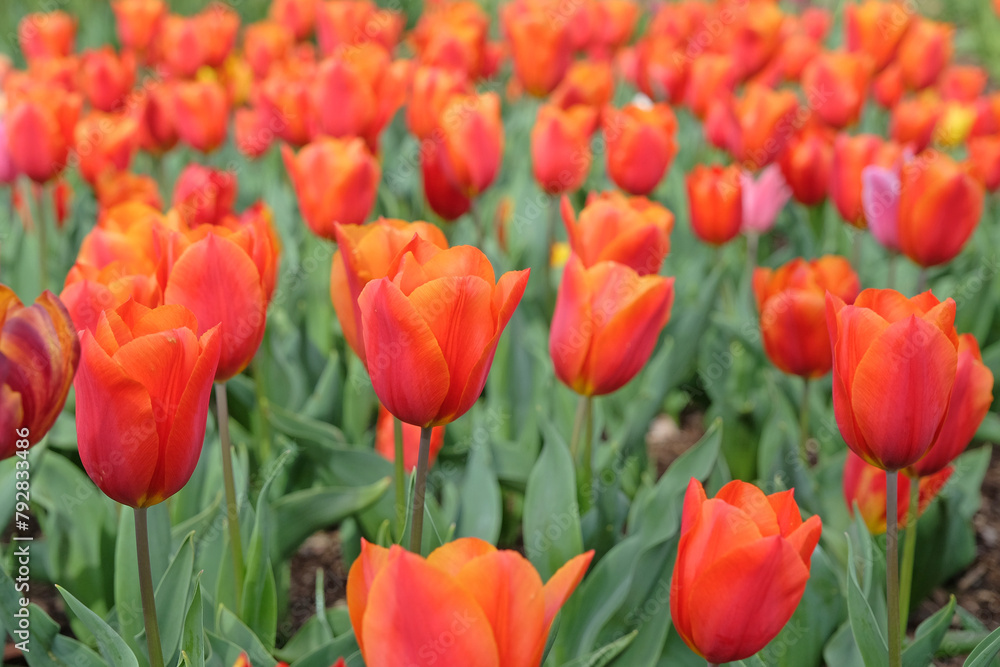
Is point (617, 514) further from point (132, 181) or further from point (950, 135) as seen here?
point (950, 135)

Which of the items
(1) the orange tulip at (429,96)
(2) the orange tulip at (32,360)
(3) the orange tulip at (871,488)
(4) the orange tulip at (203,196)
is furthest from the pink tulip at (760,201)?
(2) the orange tulip at (32,360)

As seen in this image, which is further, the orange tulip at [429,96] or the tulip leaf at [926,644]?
the orange tulip at [429,96]

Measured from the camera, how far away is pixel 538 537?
1.24 meters

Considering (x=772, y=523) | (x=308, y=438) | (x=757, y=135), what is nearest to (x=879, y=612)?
(x=772, y=523)

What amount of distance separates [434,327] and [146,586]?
32cm

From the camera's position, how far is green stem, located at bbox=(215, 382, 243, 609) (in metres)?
1.02

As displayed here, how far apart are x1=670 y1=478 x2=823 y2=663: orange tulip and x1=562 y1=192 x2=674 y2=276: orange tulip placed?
0.54 metres

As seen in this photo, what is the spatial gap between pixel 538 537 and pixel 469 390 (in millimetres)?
468

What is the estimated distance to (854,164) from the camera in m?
1.85

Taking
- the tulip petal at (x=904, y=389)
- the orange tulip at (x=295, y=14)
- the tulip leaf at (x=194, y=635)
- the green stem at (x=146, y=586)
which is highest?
the tulip petal at (x=904, y=389)

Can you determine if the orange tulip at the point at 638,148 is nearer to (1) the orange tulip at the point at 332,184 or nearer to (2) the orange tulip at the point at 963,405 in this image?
(1) the orange tulip at the point at 332,184

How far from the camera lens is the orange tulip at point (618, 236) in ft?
4.11

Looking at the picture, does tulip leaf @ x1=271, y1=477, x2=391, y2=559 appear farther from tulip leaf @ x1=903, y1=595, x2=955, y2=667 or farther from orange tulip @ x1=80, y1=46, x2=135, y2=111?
orange tulip @ x1=80, y1=46, x2=135, y2=111


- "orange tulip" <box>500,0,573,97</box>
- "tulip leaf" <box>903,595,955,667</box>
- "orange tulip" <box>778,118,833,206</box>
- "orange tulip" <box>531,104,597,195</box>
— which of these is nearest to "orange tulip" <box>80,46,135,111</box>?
"orange tulip" <box>500,0,573,97</box>
